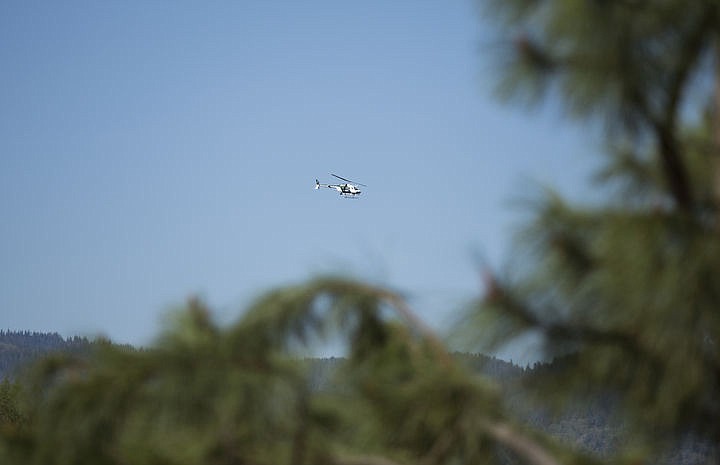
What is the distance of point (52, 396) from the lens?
10.0 feet

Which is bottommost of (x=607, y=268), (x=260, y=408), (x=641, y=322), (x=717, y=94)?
(x=260, y=408)

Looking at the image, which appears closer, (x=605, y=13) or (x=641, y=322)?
(x=641, y=322)

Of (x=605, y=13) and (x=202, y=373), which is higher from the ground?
(x=605, y=13)

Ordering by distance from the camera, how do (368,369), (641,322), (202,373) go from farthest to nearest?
(368,369), (641,322), (202,373)

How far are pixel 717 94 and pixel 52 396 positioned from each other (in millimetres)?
2819

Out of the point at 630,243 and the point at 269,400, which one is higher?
the point at 630,243

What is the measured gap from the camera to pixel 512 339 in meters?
3.50

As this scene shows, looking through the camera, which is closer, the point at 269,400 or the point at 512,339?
the point at 269,400

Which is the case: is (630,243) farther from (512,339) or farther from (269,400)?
(269,400)

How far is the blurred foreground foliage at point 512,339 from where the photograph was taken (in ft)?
9.78

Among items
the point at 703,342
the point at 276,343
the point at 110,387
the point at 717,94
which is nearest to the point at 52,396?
the point at 110,387

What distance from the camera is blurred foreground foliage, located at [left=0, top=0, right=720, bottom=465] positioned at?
298 cm

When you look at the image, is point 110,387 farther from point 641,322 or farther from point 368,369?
point 641,322

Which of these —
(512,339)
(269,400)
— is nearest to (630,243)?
(512,339)
